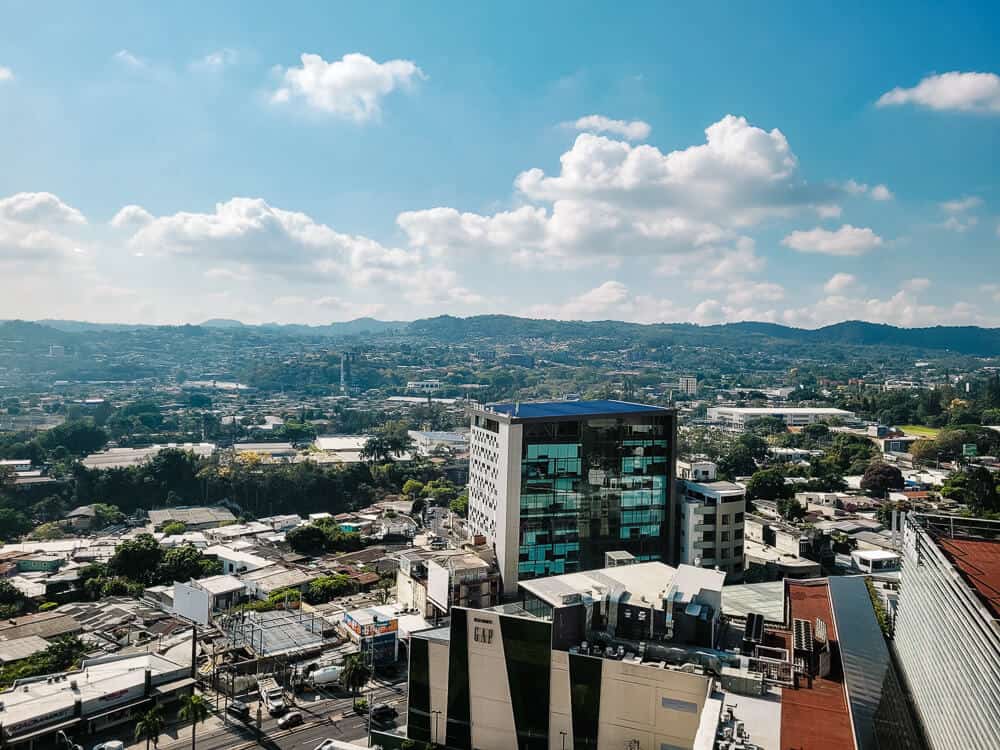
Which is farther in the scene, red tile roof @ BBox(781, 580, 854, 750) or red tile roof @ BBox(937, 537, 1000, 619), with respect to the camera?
red tile roof @ BBox(937, 537, 1000, 619)

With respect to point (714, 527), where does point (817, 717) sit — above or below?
above

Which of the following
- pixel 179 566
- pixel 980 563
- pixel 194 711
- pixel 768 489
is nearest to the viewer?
pixel 980 563

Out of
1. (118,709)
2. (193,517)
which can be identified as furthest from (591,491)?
(193,517)

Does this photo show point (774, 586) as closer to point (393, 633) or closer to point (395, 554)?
point (393, 633)

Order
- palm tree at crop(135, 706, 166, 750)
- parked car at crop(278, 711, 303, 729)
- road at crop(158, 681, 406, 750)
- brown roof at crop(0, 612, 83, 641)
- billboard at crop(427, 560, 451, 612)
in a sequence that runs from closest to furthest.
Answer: palm tree at crop(135, 706, 166, 750) → road at crop(158, 681, 406, 750) → parked car at crop(278, 711, 303, 729) → billboard at crop(427, 560, 451, 612) → brown roof at crop(0, 612, 83, 641)

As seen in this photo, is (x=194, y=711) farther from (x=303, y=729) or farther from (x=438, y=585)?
(x=438, y=585)

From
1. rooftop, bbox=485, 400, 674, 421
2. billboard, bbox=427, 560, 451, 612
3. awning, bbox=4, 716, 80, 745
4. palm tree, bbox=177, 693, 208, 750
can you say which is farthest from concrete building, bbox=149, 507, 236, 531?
palm tree, bbox=177, 693, 208, 750

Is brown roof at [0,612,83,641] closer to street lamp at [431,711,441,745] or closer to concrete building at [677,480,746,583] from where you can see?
street lamp at [431,711,441,745]
